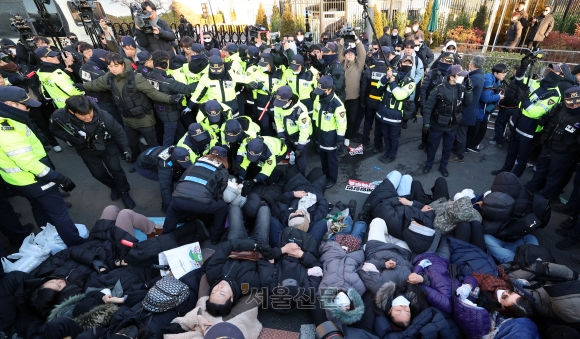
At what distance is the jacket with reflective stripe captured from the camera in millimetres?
3527

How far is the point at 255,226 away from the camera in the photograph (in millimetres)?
4176

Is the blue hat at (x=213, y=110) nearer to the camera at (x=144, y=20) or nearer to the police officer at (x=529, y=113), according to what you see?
the camera at (x=144, y=20)

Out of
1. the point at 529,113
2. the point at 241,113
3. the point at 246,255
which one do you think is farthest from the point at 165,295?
the point at 529,113

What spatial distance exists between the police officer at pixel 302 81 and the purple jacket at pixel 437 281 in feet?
11.1

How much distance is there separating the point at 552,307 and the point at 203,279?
127 inches

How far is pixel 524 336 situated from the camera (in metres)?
2.50

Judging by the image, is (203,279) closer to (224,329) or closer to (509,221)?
(224,329)

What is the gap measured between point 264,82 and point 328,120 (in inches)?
73.4

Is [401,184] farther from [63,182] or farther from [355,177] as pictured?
[63,182]

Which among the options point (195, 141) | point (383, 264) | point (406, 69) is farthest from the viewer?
point (406, 69)

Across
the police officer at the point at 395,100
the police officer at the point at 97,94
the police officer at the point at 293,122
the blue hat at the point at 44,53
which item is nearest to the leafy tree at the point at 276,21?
the police officer at the point at 97,94

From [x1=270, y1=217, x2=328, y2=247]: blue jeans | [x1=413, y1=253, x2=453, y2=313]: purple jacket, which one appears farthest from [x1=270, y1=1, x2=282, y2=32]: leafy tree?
[x1=413, y1=253, x2=453, y2=313]: purple jacket

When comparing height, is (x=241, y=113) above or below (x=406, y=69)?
below

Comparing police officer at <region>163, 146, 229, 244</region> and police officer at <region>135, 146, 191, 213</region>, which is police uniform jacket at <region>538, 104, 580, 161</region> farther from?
police officer at <region>135, 146, 191, 213</region>
